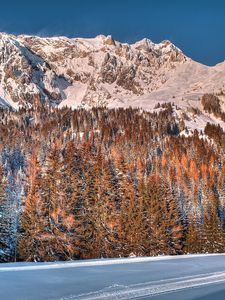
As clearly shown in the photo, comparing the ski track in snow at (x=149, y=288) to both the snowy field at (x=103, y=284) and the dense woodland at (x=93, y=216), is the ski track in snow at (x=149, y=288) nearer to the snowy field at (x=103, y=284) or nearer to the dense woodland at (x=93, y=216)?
the snowy field at (x=103, y=284)

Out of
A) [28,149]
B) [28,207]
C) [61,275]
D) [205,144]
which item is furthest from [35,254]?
[205,144]

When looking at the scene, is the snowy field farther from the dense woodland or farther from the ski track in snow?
the dense woodland

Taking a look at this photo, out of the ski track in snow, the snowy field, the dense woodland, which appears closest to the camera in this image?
the ski track in snow

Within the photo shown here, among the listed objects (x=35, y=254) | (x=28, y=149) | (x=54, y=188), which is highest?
(x=28, y=149)

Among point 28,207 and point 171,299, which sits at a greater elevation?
point 28,207

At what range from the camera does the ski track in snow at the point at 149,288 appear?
1138 centimetres

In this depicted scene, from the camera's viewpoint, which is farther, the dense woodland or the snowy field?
the dense woodland

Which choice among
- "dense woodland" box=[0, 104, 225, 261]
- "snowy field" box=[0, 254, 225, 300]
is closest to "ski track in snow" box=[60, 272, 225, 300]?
"snowy field" box=[0, 254, 225, 300]

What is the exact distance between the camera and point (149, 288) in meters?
12.9

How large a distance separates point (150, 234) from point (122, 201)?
5.12 meters

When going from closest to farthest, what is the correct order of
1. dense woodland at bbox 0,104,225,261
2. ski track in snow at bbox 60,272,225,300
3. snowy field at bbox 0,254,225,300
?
ski track in snow at bbox 60,272,225,300, snowy field at bbox 0,254,225,300, dense woodland at bbox 0,104,225,261

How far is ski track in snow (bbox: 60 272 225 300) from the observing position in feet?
37.3

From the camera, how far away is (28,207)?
123 feet

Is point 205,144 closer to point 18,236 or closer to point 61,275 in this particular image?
point 18,236
